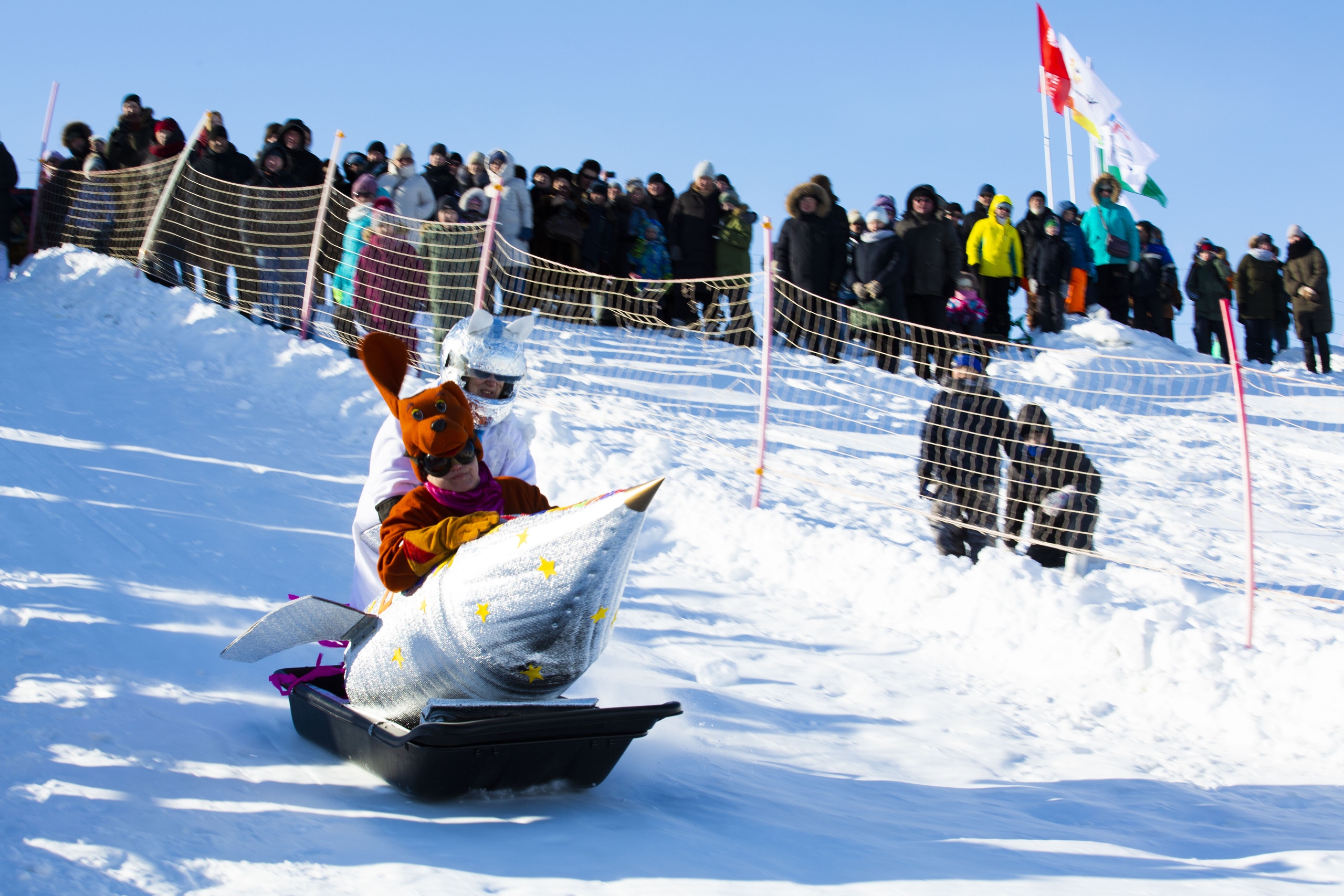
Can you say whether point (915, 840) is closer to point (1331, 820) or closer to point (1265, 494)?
point (1331, 820)

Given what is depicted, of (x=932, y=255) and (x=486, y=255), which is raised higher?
(x=932, y=255)

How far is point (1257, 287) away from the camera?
42.8ft

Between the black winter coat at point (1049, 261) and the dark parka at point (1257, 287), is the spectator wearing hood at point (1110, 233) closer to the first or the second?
the black winter coat at point (1049, 261)

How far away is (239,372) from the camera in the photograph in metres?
9.05

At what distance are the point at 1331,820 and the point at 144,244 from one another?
10756 mm

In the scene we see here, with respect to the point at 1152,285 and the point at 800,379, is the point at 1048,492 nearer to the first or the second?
the point at 800,379

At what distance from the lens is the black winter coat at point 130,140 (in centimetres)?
1187

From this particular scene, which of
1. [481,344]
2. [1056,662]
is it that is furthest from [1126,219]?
[481,344]

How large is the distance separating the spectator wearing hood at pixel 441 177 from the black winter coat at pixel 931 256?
14.8 ft

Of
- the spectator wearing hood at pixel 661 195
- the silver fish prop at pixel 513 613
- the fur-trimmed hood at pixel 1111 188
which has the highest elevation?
the fur-trimmed hood at pixel 1111 188

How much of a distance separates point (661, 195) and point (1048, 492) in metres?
7.19

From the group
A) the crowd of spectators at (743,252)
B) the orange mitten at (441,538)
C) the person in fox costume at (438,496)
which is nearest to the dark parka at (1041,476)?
the crowd of spectators at (743,252)

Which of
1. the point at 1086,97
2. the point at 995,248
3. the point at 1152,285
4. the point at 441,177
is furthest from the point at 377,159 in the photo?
the point at 1086,97

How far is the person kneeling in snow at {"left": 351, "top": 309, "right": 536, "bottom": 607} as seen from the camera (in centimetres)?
374
